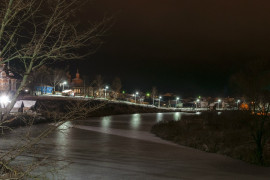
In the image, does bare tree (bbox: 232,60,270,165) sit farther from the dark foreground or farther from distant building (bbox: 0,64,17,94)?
distant building (bbox: 0,64,17,94)

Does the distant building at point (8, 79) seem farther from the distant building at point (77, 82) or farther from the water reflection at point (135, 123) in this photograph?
→ the distant building at point (77, 82)

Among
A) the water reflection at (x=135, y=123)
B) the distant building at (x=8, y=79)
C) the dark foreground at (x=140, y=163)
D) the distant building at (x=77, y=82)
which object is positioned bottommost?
the dark foreground at (x=140, y=163)

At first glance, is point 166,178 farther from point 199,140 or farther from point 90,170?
point 199,140

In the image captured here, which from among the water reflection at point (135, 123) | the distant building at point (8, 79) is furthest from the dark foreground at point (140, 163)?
the water reflection at point (135, 123)

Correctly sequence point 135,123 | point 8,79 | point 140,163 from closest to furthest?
point 8,79, point 140,163, point 135,123

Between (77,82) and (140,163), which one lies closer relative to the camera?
(140,163)

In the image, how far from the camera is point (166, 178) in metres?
10.2

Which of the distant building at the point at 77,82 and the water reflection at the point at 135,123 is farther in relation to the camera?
the distant building at the point at 77,82

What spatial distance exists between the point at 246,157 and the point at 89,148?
6805 mm

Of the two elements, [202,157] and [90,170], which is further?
[202,157]

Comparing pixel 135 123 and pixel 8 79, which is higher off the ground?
pixel 8 79

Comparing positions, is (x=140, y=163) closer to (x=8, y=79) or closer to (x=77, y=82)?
(x=8, y=79)

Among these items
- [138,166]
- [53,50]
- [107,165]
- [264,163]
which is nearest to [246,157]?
[264,163]

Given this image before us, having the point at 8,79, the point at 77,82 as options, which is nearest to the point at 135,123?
the point at 8,79
